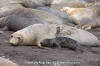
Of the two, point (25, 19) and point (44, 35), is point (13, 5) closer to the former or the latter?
point (25, 19)

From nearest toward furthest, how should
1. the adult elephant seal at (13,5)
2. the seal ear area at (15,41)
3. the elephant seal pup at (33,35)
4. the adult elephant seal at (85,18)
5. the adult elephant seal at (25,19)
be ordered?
the seal ear area at (15,41) → the elephant seal pup at (33,35) → the adult elephant seal at (25,19) → the adult elephant seal at (13,5) → the adult elephant seal at (85,18)

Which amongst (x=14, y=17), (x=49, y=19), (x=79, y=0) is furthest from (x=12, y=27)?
(x=79, y=0)

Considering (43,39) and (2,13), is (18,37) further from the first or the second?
(2,13)

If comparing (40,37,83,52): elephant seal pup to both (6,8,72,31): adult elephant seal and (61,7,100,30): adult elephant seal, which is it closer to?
(6,8,72,31): adult elephant seal

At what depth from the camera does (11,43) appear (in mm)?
6207

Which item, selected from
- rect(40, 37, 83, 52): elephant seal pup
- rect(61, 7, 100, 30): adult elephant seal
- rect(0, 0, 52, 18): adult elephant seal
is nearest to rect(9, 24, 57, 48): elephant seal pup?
rect(40, 37, 83, 52): elephant seal pup

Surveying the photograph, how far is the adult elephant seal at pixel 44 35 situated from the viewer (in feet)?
20.9

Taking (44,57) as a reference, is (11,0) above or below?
above

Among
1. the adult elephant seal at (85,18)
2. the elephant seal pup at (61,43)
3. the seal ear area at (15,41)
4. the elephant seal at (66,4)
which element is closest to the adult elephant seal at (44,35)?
the seal ear area at (15,41)

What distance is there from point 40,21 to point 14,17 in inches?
24.5

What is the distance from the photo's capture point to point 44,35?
21.4 ft

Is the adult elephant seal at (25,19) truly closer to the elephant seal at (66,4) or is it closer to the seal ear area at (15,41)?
the seal ear area at (15,41)

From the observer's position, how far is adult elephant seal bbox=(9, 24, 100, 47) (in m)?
6.36

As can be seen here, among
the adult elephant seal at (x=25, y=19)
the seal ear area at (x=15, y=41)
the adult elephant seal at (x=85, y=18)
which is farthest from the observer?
the adult elephant seal at (x=85, y=18)
